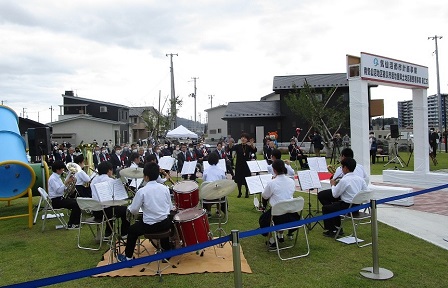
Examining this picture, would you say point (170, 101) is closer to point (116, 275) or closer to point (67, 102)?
point (67, 102)

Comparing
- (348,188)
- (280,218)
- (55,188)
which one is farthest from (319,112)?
(280,218)

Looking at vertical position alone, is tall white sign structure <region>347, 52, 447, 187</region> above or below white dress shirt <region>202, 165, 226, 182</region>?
above

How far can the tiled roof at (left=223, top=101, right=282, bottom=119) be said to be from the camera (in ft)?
120

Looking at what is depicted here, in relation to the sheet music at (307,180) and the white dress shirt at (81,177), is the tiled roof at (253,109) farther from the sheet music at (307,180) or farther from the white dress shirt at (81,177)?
the white dress shirt at (81,177)

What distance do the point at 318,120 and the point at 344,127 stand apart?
5.45 m

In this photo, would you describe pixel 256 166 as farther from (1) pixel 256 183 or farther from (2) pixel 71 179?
(2) pixel 71 179

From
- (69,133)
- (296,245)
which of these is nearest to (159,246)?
(296,245)

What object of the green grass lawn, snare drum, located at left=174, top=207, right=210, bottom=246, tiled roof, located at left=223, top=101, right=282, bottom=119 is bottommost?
the green grass lawn

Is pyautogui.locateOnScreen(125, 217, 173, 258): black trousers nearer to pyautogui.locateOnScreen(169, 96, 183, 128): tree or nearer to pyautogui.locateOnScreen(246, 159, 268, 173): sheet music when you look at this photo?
pyautogui.locateOnScreen(246, 159, 268, 173): sheet music

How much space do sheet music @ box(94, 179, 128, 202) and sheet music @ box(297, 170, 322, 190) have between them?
3364mm

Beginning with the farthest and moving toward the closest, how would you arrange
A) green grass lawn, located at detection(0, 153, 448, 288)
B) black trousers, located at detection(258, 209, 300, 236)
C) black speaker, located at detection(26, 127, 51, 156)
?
1. black speaker, located at detection(26, 127, 51, 156)
2. black trousers, located at detection(258, 209, 300, 236)
3. green grass lawn, located at detection(0, 153, 448, 288)

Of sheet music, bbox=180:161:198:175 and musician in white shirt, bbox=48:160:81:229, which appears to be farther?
sheet music, bbox=180:161:198:175

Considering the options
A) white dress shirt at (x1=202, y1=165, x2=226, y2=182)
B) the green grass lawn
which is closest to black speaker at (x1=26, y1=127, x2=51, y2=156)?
the green grass lawn

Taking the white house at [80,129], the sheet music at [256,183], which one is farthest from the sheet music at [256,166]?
the white house at [80,129]
